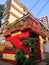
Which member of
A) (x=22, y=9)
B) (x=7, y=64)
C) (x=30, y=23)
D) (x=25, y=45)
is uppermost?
(x=22, y=9)

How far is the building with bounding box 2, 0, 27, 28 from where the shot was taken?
22.2 metres

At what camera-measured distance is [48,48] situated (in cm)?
1448

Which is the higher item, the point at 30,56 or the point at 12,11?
the point at 12,11

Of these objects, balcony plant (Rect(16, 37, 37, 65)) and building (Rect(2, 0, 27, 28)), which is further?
building (Rect(2, 0, 27, 28))

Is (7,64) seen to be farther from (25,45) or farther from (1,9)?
(1,9)

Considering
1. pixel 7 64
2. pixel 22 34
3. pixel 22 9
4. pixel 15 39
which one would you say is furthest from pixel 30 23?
pixel 22 9

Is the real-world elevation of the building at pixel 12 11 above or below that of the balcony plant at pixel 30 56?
above

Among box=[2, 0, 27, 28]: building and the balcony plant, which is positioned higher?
box=[2, 0, 27, 28]: building

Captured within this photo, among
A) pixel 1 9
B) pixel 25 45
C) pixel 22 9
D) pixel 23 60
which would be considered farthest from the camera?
pixel 1 9

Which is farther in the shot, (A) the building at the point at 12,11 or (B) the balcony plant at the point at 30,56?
(A) the building at the point at 12,11

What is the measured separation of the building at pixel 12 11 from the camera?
22.2 metres

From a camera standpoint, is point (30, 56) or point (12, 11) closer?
point (30, 56)

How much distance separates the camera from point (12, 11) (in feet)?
76.3

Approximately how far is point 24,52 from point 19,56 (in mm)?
611
